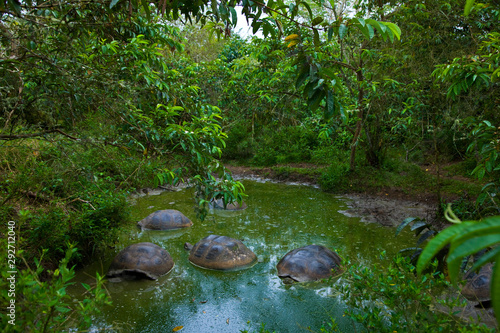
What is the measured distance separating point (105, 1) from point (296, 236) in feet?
12.7

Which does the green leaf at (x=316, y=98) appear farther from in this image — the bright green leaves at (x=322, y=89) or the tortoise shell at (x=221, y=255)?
the tortoise shell at (x=221, y=255)

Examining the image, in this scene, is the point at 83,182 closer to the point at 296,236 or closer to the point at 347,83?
the point at 296,236

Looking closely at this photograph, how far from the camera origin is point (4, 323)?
1.19 meters

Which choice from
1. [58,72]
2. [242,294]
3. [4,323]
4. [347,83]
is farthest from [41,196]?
[347,83]

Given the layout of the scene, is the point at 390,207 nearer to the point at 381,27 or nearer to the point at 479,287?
the point at 479,287

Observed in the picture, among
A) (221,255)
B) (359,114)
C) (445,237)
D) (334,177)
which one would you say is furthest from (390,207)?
(445,237)

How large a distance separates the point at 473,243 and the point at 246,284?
3.41 meters

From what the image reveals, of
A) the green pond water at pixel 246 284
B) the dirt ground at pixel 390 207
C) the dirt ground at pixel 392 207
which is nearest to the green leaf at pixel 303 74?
the green pond water at pixel 246 284

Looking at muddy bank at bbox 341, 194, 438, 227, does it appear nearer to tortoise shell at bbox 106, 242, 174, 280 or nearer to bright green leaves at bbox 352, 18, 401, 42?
tortoise shell at bbox 106, 242, 174, 280

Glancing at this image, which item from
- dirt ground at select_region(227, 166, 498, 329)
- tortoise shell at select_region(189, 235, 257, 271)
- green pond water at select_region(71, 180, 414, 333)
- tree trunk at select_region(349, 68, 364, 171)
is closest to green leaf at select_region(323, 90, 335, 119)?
green pond water at select_region(71, 180, 414, 333)

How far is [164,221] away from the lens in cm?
541

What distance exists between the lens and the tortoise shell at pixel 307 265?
11.9ft

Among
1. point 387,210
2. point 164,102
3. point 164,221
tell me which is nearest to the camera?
point 164,102

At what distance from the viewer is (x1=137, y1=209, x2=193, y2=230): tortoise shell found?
5387 millimetres
